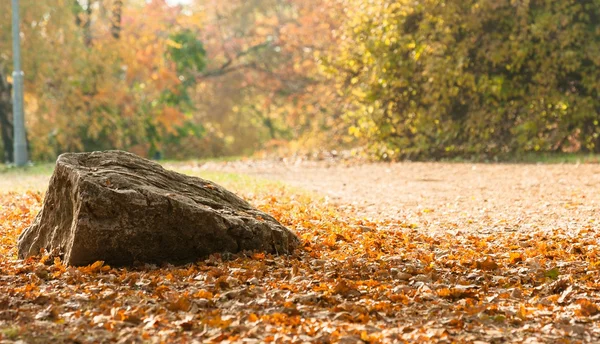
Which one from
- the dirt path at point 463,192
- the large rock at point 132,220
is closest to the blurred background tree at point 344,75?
the dirt path at point 463,192

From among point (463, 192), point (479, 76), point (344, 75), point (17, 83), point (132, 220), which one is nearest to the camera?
point (132, 220)

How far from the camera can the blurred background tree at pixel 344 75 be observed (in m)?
16.4

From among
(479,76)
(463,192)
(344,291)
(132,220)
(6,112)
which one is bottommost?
(344,291)

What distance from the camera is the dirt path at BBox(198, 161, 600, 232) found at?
28.9 ft

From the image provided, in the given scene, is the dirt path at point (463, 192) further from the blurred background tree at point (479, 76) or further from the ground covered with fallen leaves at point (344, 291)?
the blurred background tree at point (479, 76)

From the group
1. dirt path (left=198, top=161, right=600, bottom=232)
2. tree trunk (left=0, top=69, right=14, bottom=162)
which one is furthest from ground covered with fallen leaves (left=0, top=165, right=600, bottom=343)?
tree trunk (left=0, top=69, right=14, bottom=162)

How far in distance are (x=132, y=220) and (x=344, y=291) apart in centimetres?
180

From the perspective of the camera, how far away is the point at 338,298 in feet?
17.0

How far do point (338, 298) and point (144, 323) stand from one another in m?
1.20

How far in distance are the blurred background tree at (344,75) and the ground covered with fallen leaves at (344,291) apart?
8706mm

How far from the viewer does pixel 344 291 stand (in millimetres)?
5293

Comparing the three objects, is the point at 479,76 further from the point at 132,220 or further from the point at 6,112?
the point at 132,220

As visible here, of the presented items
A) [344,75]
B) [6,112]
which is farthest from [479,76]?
[6,112]

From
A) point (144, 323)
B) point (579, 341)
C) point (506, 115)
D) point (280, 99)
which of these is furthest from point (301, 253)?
point (280, 99)
